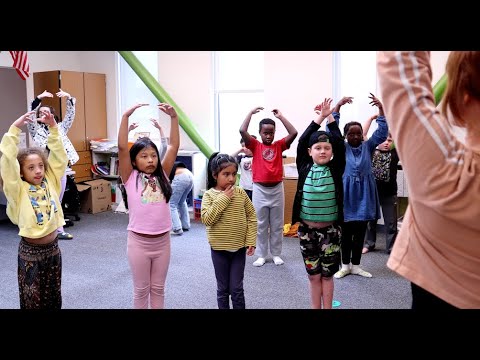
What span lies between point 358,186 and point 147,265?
192 centimetres

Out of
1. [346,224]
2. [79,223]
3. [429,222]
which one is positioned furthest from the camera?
[79,223]

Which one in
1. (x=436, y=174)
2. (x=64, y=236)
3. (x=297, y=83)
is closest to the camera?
(x=436, y=174)

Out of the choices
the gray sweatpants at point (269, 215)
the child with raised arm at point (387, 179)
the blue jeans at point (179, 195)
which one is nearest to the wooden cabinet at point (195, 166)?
the blue jeans at point (179, 195)

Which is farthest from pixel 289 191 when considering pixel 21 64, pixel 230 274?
pixel 21 64

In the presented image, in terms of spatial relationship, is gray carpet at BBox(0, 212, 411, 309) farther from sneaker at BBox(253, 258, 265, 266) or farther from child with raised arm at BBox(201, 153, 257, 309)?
child with raised arm at BBox(201, 153, 257, 309)

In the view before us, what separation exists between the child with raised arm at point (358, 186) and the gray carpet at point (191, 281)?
0.33 m

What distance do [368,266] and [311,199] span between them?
5.85 ft

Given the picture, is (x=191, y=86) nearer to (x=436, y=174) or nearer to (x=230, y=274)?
(x=230, y=274)

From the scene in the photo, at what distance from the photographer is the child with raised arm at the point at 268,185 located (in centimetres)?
Result: 418

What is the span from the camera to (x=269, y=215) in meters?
4.34

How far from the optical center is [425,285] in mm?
784

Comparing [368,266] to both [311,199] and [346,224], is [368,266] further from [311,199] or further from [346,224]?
[311,199]

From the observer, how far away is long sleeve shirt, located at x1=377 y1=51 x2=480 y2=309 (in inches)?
27.0
